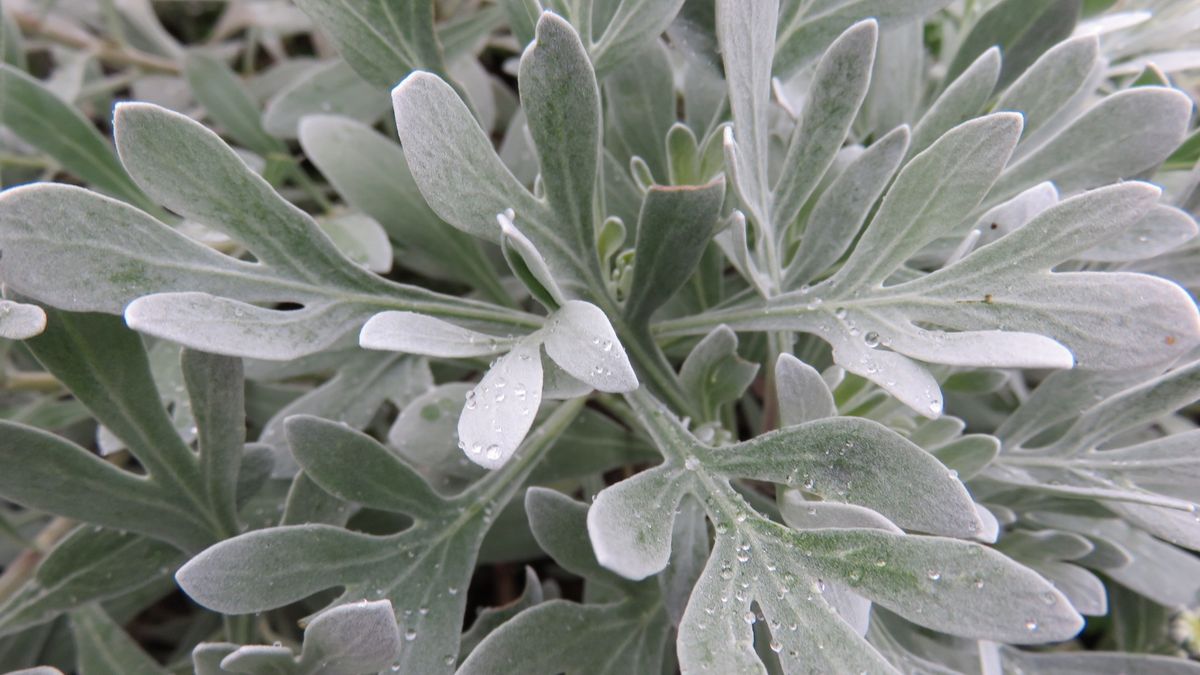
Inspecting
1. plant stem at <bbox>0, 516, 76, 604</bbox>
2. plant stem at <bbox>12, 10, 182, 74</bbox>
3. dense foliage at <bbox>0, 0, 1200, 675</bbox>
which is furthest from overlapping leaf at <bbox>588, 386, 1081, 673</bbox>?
plant stem at <bbox>12, 10, 182, 74</bbox>

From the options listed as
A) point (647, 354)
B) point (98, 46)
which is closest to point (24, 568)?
point (647, 354)

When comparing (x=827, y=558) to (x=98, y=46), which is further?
(x=98, y=46)

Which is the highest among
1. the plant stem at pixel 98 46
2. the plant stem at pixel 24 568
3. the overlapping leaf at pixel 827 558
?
the plant stem at pixel 98 46

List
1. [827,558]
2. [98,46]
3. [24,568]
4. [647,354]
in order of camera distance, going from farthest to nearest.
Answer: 1. [98,46]
2. [24,568]
3. [647,354]
4. [827,558]

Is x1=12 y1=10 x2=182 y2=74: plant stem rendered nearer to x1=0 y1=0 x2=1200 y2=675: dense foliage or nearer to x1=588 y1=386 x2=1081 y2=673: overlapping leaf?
x1=0 y1=0 x2=1200 y2=675: dense foliage

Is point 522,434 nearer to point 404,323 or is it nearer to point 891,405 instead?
point 404,323

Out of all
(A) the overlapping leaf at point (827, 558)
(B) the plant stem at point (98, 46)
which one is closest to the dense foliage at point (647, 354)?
(A) the overlapping leaf at point (827, 558)

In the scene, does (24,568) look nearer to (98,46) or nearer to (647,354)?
(647,354)

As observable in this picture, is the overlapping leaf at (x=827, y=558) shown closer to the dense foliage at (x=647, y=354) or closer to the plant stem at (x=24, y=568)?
the dense foliage at (x=647, y=354)
